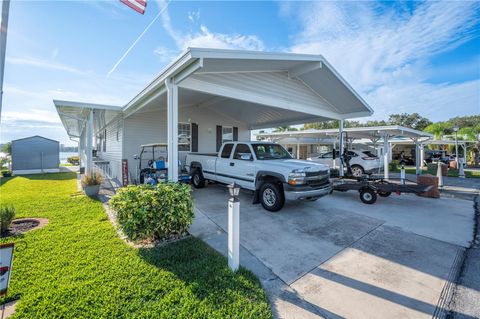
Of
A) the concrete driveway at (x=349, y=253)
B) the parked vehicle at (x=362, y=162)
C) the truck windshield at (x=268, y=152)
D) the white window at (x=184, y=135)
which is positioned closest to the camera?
the concrete driveway at (x=349, y=253)

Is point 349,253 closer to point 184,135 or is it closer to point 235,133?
point 184,135

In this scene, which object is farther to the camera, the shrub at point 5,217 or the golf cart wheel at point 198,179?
the golf cart wheel at point 198,179

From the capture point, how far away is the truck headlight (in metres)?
5.36

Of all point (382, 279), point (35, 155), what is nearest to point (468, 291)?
point (382, 279)

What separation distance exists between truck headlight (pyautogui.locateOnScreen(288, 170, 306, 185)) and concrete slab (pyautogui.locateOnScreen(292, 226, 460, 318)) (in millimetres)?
1794

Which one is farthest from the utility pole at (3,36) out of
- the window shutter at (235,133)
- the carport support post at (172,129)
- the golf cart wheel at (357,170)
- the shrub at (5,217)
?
the golf cart wheel at (357,170)

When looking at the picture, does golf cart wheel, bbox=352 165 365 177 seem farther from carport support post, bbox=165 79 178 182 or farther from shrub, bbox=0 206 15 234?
shrub, bbox=0 206 15 234

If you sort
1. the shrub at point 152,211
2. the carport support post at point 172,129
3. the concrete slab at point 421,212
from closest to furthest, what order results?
the shrub at point 152,211 < the concrete slab at point 421,212 < the carport support post at point 172,129

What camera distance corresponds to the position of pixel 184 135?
10.9 m

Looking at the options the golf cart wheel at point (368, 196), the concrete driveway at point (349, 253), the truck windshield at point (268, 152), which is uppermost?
the truck windshield at point (268, 152)

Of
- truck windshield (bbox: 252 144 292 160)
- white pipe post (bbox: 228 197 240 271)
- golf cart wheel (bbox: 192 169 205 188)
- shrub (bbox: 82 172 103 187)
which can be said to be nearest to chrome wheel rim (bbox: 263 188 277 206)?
truck windshield (bbox: 252 144 292 160)

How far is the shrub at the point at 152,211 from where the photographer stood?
3592 millimetres

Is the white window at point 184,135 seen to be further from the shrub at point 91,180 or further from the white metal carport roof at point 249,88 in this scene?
the shrub at point 91,180

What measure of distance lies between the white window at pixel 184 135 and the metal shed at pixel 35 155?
13329 millimetres
